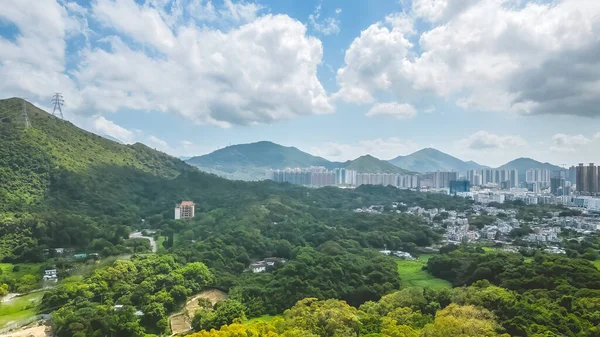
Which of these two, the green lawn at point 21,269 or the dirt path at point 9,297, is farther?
the green lawn at point 21,269

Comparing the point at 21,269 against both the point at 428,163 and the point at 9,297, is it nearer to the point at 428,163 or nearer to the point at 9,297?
the point at 9,297

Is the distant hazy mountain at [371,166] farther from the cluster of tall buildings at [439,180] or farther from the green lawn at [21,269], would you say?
the green lawn at [21,269]

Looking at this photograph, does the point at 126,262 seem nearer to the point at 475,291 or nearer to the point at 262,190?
the point at 475,291

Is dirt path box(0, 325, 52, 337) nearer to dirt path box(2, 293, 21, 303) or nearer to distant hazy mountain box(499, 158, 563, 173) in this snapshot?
dirt path box(2, 293, 21, 303)

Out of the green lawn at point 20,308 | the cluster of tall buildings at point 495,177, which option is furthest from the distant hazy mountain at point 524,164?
the green lawn at point 20,308

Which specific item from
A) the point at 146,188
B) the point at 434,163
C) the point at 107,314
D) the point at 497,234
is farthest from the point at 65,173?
the point at 434,163

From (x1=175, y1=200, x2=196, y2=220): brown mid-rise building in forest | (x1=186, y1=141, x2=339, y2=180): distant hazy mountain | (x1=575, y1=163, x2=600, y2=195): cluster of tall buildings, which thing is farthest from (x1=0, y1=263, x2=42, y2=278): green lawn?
(x1=186, y1=141, x2=339, y2=180): distant hazy mountain
